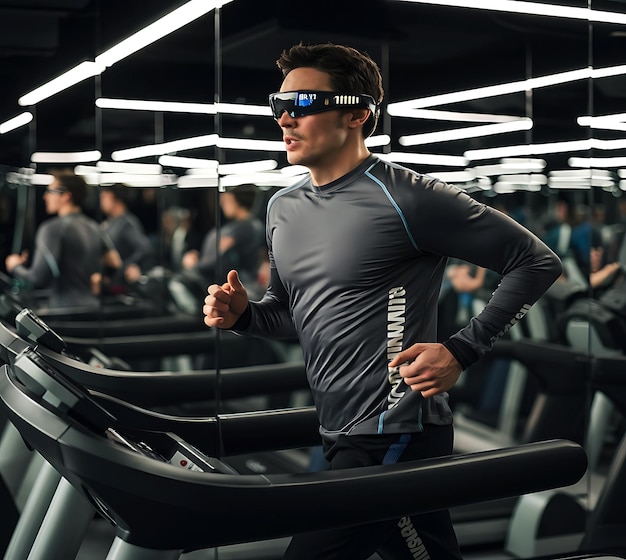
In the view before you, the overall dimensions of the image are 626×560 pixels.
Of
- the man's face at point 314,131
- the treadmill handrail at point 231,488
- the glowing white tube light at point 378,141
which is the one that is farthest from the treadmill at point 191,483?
the glowing white tube light at point 378,141

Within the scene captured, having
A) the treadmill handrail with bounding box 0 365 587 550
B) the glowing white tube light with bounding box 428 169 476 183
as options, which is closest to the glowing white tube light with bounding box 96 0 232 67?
the glowing white tube light with bounding box 428 169 476 183

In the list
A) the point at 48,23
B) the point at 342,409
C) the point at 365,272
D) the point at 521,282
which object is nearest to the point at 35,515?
the point at 342,409

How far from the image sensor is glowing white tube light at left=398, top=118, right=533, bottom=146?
3.33m

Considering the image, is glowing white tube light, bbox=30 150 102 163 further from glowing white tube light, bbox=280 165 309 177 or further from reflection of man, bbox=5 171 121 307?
glowing white tube light, bbox=280 165 309 177

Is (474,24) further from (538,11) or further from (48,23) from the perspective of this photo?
(48,23)

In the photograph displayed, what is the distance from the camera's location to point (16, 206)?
17.7ft

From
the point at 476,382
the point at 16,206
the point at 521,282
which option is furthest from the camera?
the point at 16,206

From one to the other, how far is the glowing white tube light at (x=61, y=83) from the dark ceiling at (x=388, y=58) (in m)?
0.50

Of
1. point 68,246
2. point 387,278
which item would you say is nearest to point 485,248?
point 387,278

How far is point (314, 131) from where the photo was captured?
196 cm

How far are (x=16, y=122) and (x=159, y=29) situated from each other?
1.77 meters

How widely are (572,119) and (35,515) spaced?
2462 millimetres

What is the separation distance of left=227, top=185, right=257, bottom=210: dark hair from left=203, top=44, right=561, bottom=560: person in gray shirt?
48.3 inches

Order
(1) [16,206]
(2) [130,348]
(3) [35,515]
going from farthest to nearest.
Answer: (1) [16,206]
(2) [130,348]
(3) [35,515]
